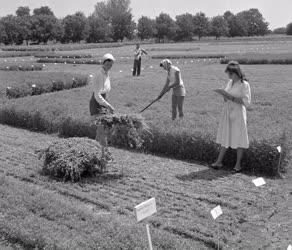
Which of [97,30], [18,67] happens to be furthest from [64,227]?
[97,30]

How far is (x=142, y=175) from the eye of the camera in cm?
764

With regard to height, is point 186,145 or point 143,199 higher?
point 186,145

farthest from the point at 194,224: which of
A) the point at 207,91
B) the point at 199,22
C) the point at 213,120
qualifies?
the point at 199,22

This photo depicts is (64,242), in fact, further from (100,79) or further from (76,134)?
(76,134)

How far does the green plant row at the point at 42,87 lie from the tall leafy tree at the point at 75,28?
229 feet

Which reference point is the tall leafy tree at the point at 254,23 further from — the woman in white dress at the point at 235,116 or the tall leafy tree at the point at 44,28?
the woman in white dress at the point at 235,116

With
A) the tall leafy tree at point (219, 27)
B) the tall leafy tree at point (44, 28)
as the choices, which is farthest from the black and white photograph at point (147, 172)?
the tall leafy tree at point (219, 27)

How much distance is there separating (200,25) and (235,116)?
108453 millimetres

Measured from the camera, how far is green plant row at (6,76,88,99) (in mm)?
16422

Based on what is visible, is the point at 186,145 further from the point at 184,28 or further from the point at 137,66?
the point at 184,28

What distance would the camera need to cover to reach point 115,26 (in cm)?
10456

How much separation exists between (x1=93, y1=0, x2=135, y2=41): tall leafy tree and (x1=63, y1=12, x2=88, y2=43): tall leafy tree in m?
12.3

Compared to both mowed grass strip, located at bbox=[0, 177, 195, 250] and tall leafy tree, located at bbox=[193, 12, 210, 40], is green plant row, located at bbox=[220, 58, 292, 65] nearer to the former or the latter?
mowed grass strip, located at bbox=[0, 177, 195, 250]

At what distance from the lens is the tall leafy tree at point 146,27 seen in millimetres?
103812
